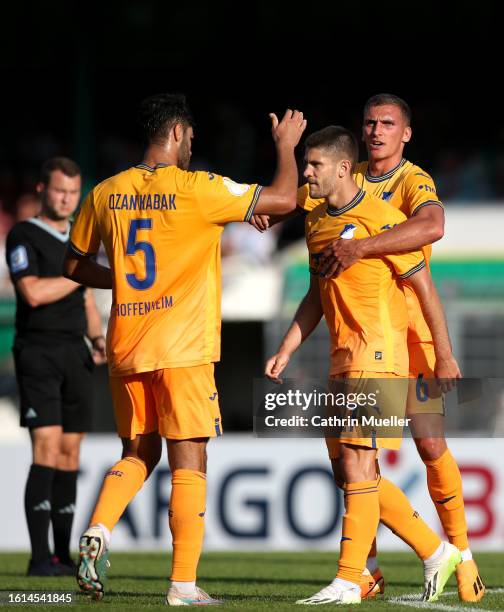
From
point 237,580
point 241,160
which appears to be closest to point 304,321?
point 237,580

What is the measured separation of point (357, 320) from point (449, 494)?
3.70 ft

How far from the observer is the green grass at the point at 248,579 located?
6.02m

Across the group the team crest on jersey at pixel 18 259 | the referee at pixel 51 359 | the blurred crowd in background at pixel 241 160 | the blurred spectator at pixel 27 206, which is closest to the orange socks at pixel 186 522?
the referee at pixel 51 359

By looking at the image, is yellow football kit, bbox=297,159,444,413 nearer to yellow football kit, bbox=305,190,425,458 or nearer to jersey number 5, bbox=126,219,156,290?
yellow football kit, bbox=305,190,425,458

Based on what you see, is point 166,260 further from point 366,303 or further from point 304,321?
point 366,303

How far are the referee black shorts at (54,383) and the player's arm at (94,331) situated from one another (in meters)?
0.13

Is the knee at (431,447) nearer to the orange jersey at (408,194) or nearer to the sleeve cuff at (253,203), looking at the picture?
the orange jersey at (408,194)

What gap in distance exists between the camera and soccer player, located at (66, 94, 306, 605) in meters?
5.82

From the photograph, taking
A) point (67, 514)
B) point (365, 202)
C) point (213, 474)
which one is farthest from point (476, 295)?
point (365, 202)

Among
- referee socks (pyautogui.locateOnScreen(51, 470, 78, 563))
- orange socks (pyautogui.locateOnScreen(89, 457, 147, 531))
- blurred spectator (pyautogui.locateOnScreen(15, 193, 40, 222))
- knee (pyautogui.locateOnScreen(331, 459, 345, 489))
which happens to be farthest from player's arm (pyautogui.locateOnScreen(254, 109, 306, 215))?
blurred spectator (pyautogui.locateOnScreen(15, 193, 40, 222))

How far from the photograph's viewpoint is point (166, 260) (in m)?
5.89

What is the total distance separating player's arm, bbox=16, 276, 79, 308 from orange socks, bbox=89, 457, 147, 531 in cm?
217

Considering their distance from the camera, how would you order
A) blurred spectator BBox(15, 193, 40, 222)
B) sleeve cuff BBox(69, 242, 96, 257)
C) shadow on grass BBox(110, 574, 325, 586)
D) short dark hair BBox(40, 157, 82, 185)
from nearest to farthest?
sleeve cuff BBox(69, 242, 96, 257) < shadow on grass BBox(110, 574, 325, 586) < short dark hair BBox(40, 157, 82, 185) < blurred spectator BBox(15, 193, 40, 222)

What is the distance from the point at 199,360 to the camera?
5.86m
